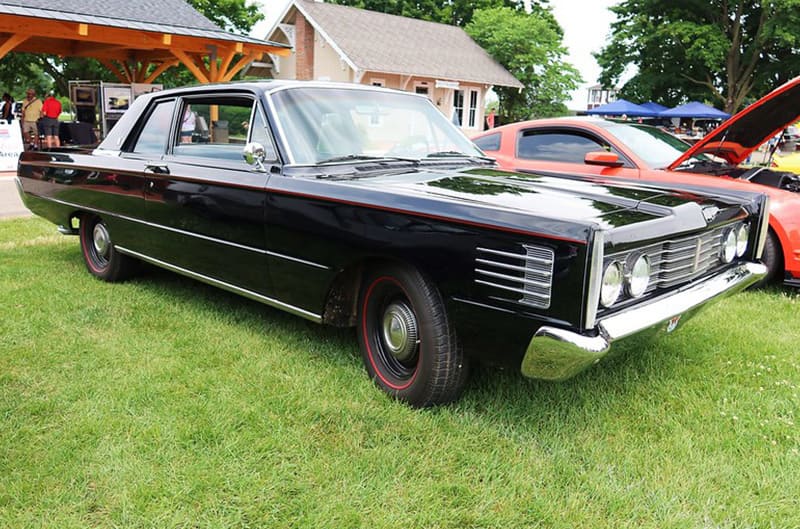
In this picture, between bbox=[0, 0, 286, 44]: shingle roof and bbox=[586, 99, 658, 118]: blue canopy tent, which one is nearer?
bbox=[0, 0, 286, 44]: shingle roof

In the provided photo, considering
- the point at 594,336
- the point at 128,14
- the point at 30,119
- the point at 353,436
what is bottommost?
the point at 353,436

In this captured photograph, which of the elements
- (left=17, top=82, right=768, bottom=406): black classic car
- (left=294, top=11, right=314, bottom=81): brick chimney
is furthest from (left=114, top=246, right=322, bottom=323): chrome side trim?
(left=294, top=11, right=314, bottom=81): brick chimney

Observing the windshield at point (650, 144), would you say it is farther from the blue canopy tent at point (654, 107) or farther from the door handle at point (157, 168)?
the blue canopy tent at point (654, 107)

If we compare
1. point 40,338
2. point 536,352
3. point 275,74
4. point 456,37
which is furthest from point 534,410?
point 456,37

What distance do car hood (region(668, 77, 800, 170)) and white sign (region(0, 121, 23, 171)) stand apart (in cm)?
1231

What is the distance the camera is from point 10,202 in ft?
30.6

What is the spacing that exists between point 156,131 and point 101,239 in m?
1.21

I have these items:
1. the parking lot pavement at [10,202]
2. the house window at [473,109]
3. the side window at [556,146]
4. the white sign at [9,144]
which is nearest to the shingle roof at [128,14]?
the white sign at [9,144]

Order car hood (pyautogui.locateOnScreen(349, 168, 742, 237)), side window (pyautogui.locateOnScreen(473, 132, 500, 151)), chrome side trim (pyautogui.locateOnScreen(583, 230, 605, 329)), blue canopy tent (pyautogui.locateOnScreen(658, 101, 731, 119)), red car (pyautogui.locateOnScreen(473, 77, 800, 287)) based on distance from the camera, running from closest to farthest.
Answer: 1. chrome side trim (pyautogui.locateOnScreen(583, 230, 605, 329))
2. car hood (pyautogui.locateOnScreen(349, 168, 742, 237))
3. red car (pyautogui.locateOnScreen(473, 77, 800, 287))
4. side window (pyautogui.locateOnScreen(473, 132, 500, 151))
5. blue canopy tent (pyautogui.locateOnScreen(658, 101, 731, 119))

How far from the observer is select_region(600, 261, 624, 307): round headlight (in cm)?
255

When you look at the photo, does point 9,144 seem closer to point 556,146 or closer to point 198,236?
point 198,236

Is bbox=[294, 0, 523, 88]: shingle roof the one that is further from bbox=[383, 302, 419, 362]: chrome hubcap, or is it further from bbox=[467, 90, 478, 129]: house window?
bbox=[383, 302, 419, 362]: chrome hubcap

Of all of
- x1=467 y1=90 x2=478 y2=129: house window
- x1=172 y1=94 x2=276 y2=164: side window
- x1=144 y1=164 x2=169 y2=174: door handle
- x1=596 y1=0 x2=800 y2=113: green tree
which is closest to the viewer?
x1=172 y1=94 x2=276 y2=164: side window

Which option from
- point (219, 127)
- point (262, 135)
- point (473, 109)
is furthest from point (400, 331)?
point (473, 109)
